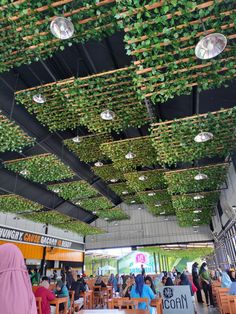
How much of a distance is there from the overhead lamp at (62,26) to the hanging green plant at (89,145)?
3492 millimetres

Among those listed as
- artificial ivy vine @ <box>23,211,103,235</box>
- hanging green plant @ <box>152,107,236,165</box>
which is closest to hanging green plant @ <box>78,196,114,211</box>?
artificial ivy vine @ <box>23,211,103,235</box>

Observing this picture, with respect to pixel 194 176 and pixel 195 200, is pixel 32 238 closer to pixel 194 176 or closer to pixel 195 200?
pixel 195 200

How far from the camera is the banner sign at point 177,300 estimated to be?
16.9ft

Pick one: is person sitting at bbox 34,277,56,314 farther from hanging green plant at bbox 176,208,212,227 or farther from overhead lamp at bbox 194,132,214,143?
hanging green plant at bbox 176,208,212,227

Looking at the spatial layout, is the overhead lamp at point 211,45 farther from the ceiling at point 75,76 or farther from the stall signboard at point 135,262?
the stall signboard at point 135,262

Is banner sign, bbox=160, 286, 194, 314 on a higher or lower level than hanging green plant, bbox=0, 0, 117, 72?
lower

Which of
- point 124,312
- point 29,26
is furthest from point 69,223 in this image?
point 29,26

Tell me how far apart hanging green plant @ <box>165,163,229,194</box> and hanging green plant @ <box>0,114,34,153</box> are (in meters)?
4.20

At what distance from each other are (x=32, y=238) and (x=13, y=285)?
12483 millimetres

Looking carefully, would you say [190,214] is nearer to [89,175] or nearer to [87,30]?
[89,175]

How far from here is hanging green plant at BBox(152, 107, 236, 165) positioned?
15.4 feet

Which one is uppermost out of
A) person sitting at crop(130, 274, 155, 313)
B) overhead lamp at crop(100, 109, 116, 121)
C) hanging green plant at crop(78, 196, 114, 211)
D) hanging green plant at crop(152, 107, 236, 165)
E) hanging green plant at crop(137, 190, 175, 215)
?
hanging green plant at crop(137, 190, 175, 215)

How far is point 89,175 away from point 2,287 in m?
8.03

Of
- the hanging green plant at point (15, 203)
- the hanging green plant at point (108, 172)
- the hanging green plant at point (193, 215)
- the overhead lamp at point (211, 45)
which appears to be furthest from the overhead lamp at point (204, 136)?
the hanging green plant at point (193, 215)
